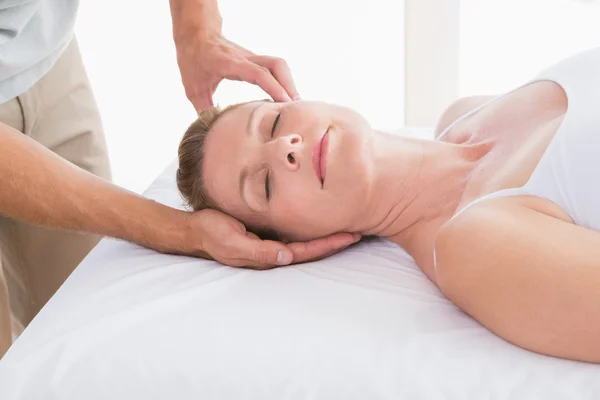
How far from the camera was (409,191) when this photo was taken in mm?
1896

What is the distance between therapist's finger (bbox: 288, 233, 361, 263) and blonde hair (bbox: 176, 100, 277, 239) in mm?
Answer: 130

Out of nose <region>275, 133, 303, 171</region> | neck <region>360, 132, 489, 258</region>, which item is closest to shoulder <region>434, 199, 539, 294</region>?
neck <region>360, 132, 489, 258</region>

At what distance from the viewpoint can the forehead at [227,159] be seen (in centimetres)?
186

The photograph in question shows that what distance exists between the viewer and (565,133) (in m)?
1.59

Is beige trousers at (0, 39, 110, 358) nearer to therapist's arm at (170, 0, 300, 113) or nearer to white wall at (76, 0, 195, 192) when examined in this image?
therapist's arm at (170, 0, 300, 113)

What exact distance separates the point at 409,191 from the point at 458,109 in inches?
18.0

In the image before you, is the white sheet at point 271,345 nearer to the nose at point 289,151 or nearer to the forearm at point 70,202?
the forearm at point 70,202

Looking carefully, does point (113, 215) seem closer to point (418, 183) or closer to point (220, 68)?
point (220, 68)

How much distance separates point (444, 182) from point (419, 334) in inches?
21.9

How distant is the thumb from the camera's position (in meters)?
1.75

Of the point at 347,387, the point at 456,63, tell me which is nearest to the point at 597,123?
the point at 347,387

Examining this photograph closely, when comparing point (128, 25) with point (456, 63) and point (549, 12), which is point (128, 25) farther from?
point (549, 12)

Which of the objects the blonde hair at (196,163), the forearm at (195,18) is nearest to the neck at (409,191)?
the blonde hair at (196,163)

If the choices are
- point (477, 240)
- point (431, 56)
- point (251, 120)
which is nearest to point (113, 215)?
point (251, 120)
